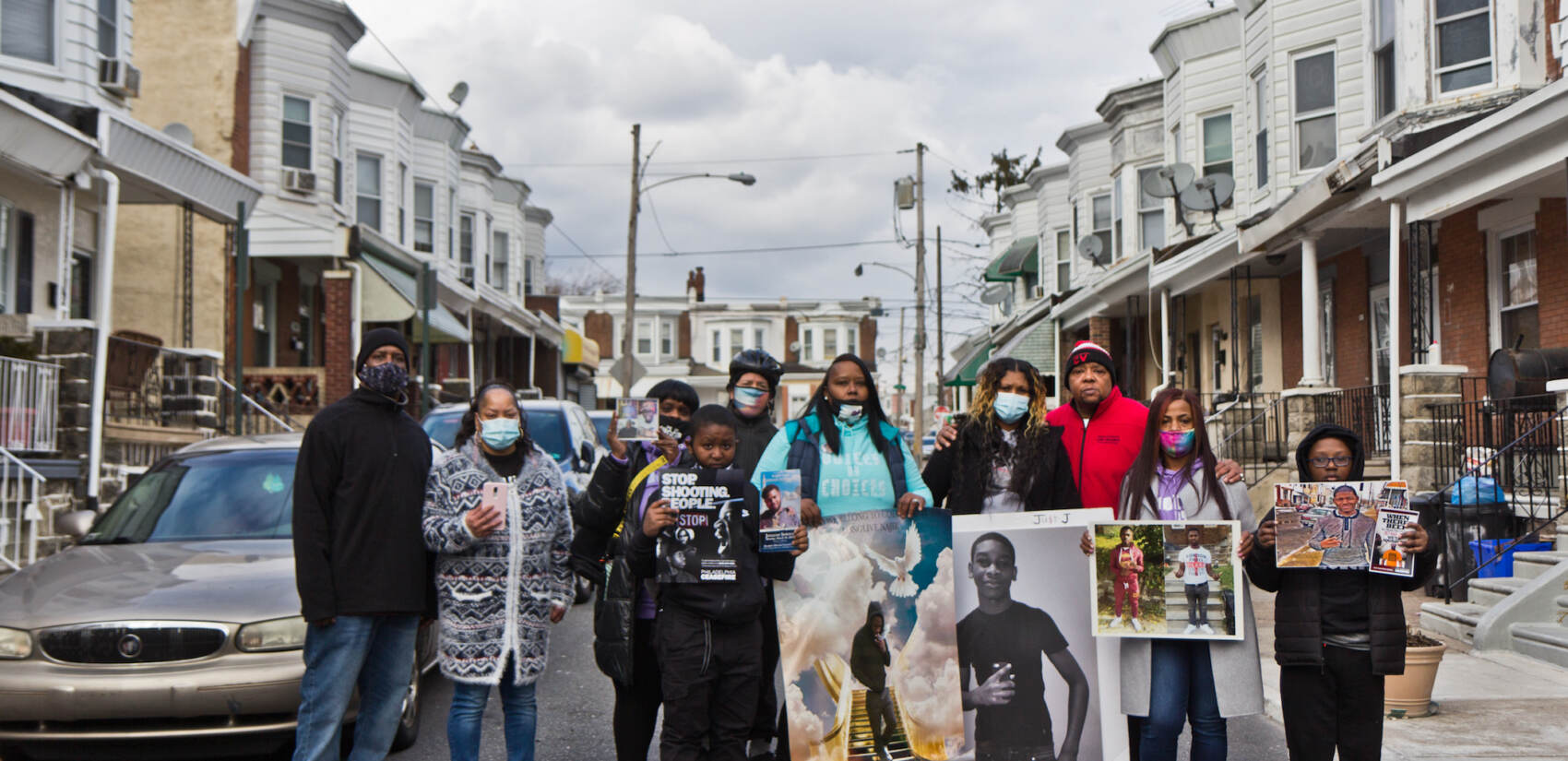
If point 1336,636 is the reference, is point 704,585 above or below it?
above

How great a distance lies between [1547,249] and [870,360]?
63.2 metres

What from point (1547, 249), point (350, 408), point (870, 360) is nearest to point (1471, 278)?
point (1547, 249)

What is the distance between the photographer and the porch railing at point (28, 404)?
38.2ft

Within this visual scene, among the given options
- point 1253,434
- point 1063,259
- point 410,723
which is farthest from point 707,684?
point 1063,259

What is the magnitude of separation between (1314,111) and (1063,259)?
15159 millimetres

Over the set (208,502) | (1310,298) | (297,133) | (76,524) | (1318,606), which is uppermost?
(297,133)

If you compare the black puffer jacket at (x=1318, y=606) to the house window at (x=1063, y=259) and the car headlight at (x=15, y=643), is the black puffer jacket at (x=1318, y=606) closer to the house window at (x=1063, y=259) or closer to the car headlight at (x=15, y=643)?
the car headlight at (x=15, y=643)

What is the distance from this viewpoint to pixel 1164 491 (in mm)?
4855

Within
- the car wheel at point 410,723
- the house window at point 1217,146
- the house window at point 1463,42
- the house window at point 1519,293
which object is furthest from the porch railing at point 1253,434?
the car wheel at point 410,723

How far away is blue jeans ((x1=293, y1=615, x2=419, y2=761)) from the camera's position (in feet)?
15.8

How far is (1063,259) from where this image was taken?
33.5m

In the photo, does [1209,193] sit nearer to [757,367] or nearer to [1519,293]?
[1519,293]

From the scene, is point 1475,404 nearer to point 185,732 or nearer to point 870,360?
point 185,732

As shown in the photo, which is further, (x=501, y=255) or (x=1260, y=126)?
(x=501, y=255)
